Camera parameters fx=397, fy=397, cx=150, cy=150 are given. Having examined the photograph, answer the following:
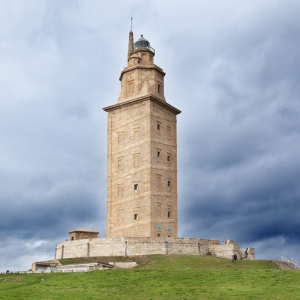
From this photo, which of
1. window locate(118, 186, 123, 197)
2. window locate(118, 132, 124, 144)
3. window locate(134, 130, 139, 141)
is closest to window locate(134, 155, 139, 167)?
window locate(134, 130, 139, 141)

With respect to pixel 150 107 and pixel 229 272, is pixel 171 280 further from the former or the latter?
pixel 150 107

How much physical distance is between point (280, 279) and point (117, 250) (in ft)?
86.4

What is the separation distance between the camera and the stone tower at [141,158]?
59594mm

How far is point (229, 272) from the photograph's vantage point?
37969mm

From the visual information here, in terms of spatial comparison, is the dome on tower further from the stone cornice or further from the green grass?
the green grass

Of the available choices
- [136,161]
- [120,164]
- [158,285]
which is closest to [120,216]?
[120,164]

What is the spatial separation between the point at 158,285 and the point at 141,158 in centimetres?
3024

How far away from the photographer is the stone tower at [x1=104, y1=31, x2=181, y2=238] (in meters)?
59.6

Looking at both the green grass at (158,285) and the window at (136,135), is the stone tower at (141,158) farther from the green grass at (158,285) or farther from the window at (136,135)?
the green grass at (158,285)

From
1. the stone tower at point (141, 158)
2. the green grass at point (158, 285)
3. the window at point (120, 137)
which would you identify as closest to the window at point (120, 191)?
the stone tower at point (141, 158)

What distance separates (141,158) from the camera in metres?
61.7

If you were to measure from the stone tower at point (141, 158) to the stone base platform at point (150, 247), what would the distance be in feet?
12.8

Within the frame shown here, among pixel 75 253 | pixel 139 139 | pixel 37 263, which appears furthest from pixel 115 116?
pixel 37 263

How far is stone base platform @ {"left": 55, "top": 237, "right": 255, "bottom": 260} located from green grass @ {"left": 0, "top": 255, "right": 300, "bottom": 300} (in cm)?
1198
